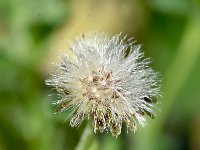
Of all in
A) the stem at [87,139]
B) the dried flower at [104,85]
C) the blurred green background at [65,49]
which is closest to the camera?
the dried flower at [104,85]

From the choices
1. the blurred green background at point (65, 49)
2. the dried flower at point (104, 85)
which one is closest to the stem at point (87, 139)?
the dried flower at point (104, 85)

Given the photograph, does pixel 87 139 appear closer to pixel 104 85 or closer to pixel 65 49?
pixel 104 85

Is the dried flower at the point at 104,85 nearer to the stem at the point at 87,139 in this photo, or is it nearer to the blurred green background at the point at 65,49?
the stem at the point at 87,139

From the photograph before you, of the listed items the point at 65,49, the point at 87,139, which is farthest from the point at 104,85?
the point at 65,49

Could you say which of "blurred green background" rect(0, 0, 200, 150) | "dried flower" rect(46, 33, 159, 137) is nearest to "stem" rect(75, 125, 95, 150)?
"dried flower" rect(46, 33, 159, 137)

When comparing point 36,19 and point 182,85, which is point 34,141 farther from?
point 182,85

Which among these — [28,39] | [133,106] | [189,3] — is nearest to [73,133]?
[28,39]

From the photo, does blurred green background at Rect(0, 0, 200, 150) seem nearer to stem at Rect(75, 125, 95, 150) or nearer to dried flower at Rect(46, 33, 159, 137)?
stem at Rect(75, 125, 95, 150)
